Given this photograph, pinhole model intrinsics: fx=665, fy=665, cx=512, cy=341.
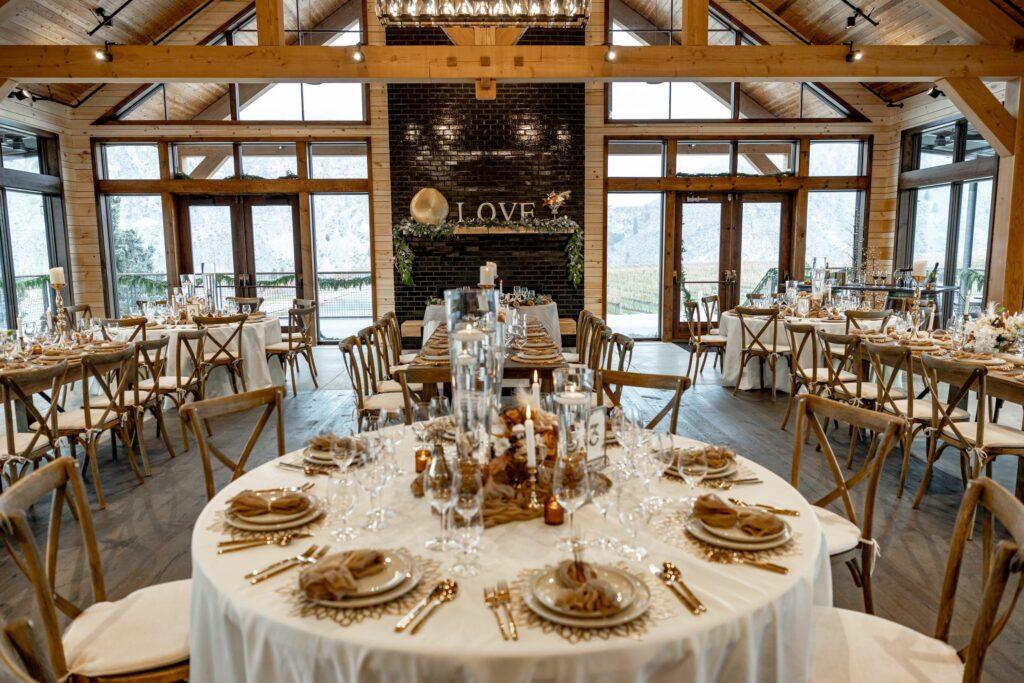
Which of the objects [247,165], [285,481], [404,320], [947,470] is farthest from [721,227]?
[285,481]

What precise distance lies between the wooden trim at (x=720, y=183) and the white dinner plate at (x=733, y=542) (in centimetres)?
873

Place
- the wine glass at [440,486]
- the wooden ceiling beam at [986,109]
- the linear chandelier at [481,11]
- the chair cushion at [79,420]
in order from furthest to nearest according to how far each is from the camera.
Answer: the wooden ceiling beam at [986,109] → the chair cushion at [79,420] → the linear chandelier at [481,11] → the wine glass at [440,486]

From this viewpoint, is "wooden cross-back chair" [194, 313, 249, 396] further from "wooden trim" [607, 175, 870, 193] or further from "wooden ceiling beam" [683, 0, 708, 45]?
"wooden trim" [607, 175, 870, 193]

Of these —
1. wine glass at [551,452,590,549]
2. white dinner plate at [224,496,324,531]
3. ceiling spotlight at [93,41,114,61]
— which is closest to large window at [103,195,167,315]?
ceiling spotlight at [93,41,114,61]

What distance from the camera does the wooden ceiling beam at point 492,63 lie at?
612 centimetres

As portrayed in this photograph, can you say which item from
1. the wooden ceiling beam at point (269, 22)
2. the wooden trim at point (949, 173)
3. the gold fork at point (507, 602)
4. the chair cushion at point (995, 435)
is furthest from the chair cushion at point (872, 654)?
the wooden trim at point (949, 173)

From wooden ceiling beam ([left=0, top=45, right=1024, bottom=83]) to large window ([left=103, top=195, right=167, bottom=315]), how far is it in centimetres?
367

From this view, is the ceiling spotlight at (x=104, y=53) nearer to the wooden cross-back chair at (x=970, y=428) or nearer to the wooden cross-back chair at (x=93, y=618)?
the wooden cross-back chair at (x=93, y=618)

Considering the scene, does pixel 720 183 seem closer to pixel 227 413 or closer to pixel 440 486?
pixel 227 413

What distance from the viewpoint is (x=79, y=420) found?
12.9 feet

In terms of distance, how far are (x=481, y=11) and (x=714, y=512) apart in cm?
252

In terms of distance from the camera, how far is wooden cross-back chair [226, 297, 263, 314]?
7.92 metres

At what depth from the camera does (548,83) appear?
913 cm

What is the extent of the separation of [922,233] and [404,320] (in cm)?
744
